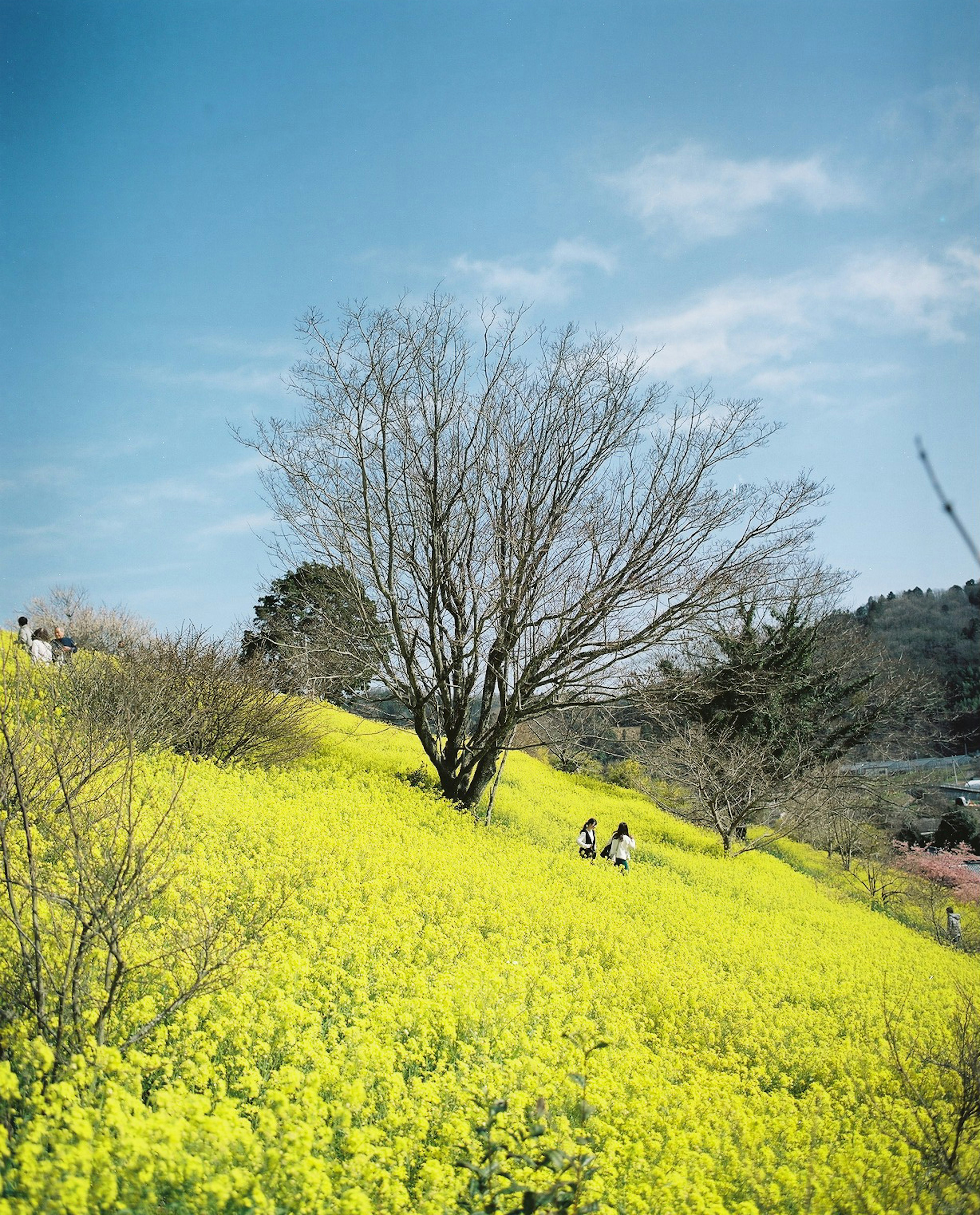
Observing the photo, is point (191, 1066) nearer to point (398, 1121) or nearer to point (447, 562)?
point (398, 1121)

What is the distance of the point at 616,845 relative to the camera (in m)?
15.1

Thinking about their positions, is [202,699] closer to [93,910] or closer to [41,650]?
[41,650]

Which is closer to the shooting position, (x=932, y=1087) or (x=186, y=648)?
(x=932, y=1087)

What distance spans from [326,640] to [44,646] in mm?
5646

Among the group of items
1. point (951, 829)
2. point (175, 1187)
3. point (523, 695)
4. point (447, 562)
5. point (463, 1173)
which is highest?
point (447, 562)

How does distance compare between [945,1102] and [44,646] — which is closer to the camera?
[945,1102]

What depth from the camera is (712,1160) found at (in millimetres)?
4512

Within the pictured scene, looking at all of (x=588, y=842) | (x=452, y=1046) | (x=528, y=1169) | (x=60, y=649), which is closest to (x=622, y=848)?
(x=588, y=842)

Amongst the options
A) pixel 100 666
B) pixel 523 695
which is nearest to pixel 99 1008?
pixel 100 666

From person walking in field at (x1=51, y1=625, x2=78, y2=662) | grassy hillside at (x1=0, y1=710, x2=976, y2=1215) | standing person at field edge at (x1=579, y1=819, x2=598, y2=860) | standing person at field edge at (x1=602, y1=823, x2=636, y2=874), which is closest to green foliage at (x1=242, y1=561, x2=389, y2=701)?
grassy hillside at (x1=0, y1=710, x2=976, y2=1215)

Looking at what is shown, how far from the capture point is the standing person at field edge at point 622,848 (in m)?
14.6

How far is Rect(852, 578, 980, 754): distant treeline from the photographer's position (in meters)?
34.5

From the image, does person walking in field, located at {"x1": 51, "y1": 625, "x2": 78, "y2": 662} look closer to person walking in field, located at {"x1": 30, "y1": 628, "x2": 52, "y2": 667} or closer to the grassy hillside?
person walking in field, located at {"x1": 30, "y1": 628, "x2": 52, "y2": 667}

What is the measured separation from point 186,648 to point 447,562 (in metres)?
4.96
